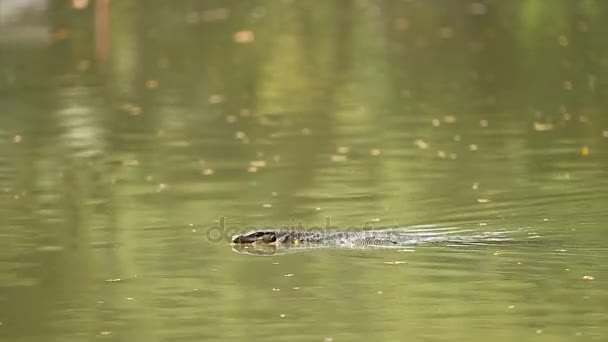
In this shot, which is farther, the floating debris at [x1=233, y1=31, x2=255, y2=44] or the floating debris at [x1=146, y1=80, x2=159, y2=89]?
the floating debris at [x1=233, y1=31, x2=255, y2=44]

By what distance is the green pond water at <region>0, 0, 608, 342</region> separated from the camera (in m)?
11.6

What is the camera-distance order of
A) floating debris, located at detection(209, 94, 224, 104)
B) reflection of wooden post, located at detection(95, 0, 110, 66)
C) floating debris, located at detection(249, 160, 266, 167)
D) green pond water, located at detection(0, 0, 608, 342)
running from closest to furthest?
1. green pond water, located at detection(0, 0, 608, 342)
2. floating debris, located at detection(249, 160, 266, 167)
3. floating debris, located at detection(209, 94, 224, 104)
4. reflection of wooden post, located at detection(95, 0, 110, 66)

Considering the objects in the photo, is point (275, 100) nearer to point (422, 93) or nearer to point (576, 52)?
point (422, 93)

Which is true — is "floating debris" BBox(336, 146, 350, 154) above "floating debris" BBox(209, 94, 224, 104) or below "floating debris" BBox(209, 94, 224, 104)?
below

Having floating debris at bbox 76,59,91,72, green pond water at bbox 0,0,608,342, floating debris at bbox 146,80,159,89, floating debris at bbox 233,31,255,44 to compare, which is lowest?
green pond water at bbox 0,0,608,342

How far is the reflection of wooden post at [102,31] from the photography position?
32.4 metres

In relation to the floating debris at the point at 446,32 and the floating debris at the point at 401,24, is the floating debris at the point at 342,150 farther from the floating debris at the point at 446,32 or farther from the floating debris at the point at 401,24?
the floating debris at the point at 401,24

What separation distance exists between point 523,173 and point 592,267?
478 cm

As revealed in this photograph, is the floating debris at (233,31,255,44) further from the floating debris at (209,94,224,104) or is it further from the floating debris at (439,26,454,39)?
the floating debris at (209,94,224,104)

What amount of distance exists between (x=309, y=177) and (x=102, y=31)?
19683 mm

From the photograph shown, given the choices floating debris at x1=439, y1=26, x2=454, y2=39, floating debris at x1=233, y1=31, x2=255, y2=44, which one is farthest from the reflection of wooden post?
floating debris at x1=439, y1=26, x2=454, y2=39

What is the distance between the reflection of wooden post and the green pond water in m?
0.17

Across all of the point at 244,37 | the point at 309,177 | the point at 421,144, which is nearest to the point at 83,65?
the point at 244,37

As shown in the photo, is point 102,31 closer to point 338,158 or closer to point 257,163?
point 257,163
